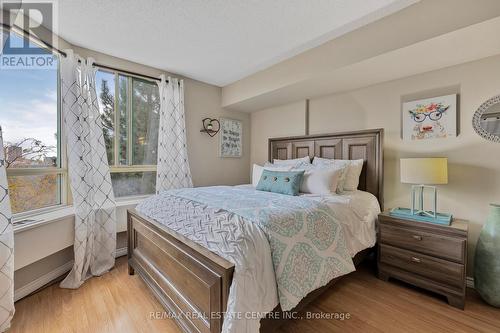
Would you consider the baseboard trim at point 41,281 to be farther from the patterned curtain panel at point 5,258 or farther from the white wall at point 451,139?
the white wall at point 451,139

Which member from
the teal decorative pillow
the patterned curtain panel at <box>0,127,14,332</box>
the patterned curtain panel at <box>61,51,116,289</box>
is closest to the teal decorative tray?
the teal decorative pillow

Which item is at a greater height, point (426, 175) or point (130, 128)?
point (130, 128)

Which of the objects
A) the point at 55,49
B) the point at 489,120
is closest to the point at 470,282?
the point at 489,120

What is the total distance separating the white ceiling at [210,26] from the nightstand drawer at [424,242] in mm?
1957

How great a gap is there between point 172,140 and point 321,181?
2.10 metres

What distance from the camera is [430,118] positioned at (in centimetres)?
A: 227

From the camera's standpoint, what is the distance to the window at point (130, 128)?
275cm

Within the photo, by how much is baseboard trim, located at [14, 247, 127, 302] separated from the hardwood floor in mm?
63

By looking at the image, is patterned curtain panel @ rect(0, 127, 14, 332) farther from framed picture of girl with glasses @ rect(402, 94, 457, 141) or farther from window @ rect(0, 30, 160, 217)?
framed picture of girl with glasses @ rect(402, 94, 457, 141)

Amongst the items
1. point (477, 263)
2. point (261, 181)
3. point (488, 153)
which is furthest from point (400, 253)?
point (261, 181)

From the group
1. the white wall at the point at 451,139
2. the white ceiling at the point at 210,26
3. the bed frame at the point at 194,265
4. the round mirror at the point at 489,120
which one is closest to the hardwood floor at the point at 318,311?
the bed frame at the point at 194,265

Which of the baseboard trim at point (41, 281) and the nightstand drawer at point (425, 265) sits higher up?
the nightstand drawer at point (425, 265)

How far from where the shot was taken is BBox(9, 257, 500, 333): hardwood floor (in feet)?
5.11

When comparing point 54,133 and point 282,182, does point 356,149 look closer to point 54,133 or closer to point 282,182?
point 282,182
